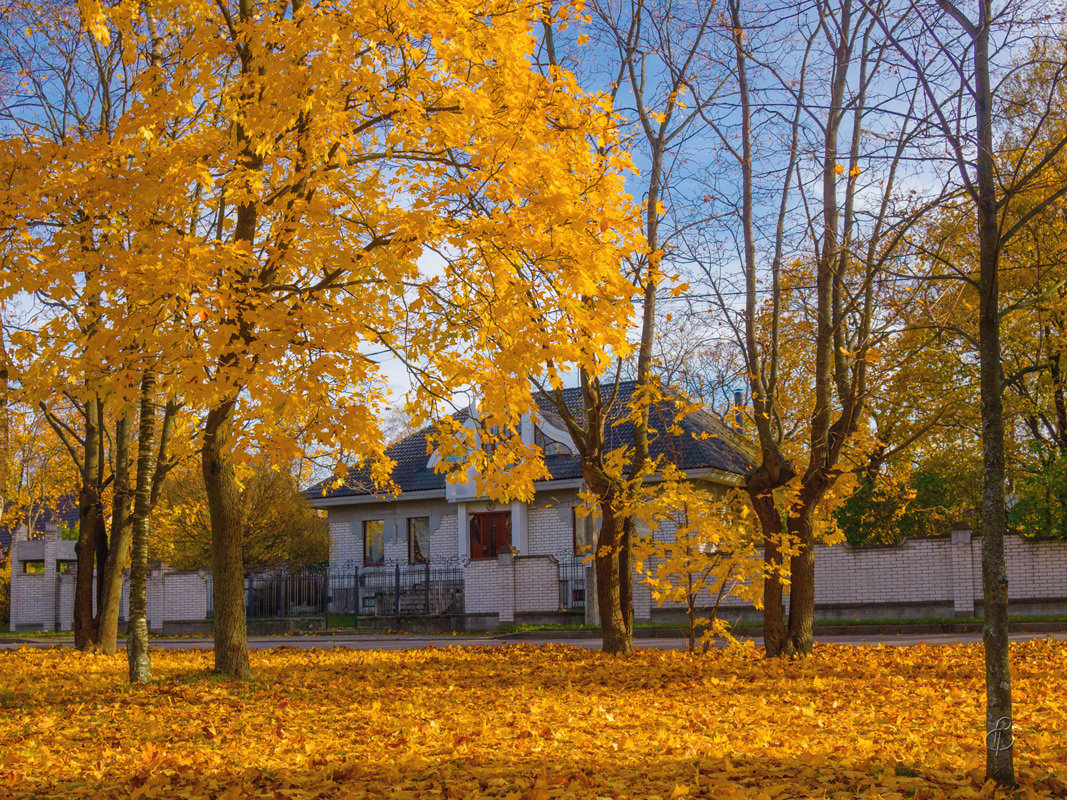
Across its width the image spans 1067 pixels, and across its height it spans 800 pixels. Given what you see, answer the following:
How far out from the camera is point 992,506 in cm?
438

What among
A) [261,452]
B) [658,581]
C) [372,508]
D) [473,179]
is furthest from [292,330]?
[372,508]

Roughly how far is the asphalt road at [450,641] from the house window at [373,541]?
249 inches

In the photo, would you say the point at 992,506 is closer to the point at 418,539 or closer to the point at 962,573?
the point at 962,573

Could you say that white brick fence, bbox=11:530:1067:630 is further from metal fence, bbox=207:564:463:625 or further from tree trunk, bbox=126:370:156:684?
tree trunk, bbox=126:370:156:684

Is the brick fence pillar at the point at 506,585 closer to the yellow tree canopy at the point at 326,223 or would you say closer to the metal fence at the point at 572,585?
the metal fence at the point at 572,585

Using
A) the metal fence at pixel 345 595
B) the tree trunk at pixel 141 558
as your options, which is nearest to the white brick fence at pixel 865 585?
the metal fence at pixel 345 595

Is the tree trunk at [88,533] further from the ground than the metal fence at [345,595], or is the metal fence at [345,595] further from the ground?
the tree trunk at [88,533]

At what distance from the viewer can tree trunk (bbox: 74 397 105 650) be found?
563 inches

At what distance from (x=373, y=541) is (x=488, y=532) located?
3967mm

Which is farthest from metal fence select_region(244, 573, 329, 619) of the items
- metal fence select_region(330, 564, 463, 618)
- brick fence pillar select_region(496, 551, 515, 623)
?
brick fence pillar select_region(496, 551, 515, 623)

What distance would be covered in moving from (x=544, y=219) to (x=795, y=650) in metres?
6.27

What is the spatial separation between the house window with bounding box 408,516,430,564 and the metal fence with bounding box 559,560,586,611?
651cm

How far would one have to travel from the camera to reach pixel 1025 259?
1728cm

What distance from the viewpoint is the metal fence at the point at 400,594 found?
24.8m
